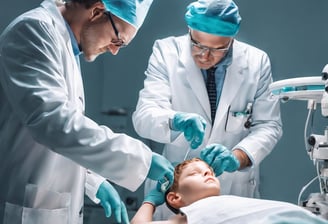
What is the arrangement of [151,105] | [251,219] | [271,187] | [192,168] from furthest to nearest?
[271,187], [151,105], [192,168], [251,219]

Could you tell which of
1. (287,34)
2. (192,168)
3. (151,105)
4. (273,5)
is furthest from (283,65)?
(192,168)

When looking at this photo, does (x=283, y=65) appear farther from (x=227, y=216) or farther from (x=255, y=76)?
(x=227, y=216)

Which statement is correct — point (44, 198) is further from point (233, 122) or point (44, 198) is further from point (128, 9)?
point (233, 122)

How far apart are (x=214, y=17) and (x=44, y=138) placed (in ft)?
4.03

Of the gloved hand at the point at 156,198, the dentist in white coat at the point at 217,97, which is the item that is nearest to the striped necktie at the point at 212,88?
the dentist in white coat at the point at 217,97

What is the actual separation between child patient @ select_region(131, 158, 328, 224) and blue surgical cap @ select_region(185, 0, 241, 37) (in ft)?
2.17

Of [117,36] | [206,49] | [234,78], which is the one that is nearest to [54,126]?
[117,36]

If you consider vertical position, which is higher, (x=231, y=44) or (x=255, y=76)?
(x=231, y=44)

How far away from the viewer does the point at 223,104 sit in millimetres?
2168

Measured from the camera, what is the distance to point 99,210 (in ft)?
9.86

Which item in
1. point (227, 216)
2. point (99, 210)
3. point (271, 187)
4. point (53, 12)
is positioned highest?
point (53, 12)

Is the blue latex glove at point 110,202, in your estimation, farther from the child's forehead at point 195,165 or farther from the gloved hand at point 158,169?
the child's forehead at point 195,165

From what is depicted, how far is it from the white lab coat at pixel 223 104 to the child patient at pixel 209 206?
0.30 meters

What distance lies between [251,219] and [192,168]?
55 centimetres
